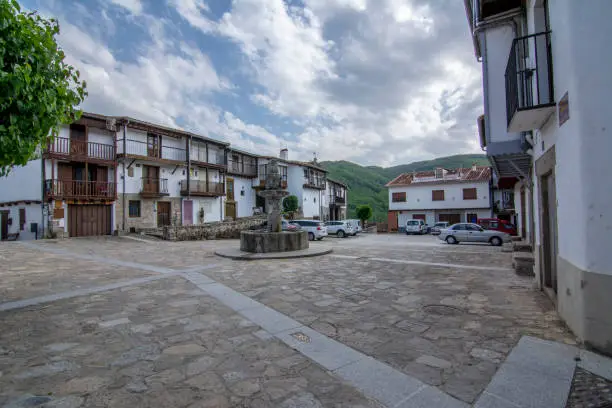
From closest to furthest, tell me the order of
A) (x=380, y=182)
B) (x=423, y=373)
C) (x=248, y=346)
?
(x=423, y=373)
(x=248, y=346)
(x=380, y=182)

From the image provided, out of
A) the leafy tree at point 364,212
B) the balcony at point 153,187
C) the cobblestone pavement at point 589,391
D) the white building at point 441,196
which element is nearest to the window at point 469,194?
the white building at point 441,196

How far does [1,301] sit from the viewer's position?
5688 millimetres

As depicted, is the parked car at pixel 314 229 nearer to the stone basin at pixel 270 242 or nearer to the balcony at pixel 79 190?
the stone basin at pixel 270 242

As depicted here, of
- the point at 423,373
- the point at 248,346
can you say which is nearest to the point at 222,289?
the point at 248,346

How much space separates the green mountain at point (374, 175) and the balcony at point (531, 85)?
196 feet

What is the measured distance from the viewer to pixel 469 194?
3409 cm

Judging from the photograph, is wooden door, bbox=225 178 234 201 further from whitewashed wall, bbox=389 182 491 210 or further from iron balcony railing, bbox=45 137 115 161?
whitewashed wall, bbox=389 182 491 210

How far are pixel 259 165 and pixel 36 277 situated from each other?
28.5 metres

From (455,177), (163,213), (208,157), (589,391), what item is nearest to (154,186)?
(163,213)

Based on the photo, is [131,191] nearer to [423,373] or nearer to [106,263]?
[106,263]

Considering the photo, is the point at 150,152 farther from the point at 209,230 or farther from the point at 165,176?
the point at 209,230

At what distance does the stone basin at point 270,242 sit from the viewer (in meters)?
12.0

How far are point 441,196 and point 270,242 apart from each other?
29084mm

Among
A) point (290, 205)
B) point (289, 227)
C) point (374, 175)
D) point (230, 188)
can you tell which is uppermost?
point (374, 175)
